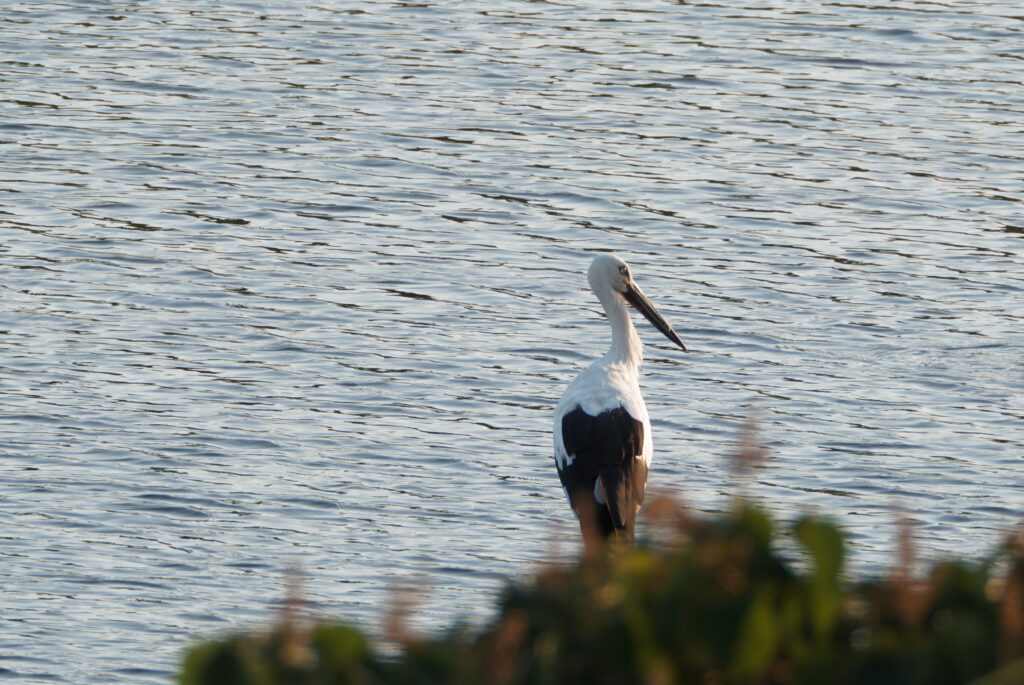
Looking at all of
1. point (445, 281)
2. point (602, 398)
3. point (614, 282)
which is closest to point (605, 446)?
point (602, 398)

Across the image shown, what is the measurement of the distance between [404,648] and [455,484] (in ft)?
25.7

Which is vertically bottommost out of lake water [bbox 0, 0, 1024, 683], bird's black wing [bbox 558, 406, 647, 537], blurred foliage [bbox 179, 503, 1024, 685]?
lake water [bbox 0, 0, 1024, 683]

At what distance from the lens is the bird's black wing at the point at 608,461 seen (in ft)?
29.1

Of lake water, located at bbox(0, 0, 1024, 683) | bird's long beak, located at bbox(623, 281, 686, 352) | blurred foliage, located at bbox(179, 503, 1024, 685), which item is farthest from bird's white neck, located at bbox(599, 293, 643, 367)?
blurred foliage, located at bbox(179, 503, 1024, 685)

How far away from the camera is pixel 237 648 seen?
2.54m

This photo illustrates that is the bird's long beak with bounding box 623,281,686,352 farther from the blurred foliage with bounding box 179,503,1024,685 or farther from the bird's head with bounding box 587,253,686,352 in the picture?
the blurred foliage with bounding box 179,503,1024,685

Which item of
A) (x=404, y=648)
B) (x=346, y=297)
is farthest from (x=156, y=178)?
(x=404, y=648)

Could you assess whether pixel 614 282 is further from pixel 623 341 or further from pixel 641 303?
pixel 623 341

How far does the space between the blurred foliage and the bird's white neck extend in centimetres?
700

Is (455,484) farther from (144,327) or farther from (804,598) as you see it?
(804,598)

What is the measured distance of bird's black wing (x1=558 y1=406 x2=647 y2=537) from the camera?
8.87 m

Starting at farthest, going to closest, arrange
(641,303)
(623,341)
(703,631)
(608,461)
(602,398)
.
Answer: (641,303) < (623,341) < (602,398) < (608,461) < (703,631)

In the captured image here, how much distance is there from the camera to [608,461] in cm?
896

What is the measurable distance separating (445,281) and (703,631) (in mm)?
11186
